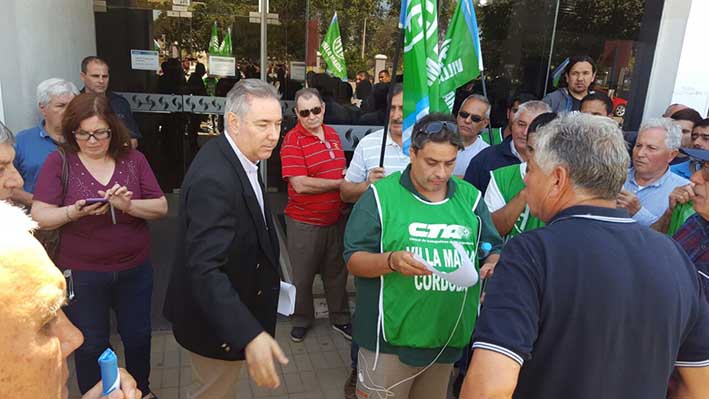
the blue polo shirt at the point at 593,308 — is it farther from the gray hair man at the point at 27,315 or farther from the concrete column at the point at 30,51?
the concrete column at the point at 30,51

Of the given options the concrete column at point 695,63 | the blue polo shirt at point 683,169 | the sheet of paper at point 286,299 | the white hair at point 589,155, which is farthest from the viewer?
the concrete column at point 695,63

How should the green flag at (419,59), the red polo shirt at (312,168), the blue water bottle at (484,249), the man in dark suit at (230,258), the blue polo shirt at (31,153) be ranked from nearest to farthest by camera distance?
the man in dark suit at (230,258) → the blue water bottle at (484,249) → the green flag at (419,59) → the blue polo shirt at (31,153) → the red polo shirt at (312,168)

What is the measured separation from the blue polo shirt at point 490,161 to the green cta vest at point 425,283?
122 centimetres

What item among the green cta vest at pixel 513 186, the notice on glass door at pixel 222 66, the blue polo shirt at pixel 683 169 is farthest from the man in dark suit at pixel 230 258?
the notice on glass door at pixel 222 66

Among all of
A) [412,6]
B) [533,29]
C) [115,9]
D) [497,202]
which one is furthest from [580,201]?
[115,9]

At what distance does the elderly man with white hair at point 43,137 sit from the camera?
10.2 ft

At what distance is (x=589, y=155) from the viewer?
144 cm

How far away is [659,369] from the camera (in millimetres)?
1373

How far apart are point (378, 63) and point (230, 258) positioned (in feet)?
15.0

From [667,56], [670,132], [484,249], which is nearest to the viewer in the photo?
[484,249]

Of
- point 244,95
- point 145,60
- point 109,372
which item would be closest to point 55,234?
point 244,95

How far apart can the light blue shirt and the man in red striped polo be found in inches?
83.2

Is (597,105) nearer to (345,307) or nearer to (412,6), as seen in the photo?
(412,6)

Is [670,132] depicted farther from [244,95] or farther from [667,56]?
[667,56]
